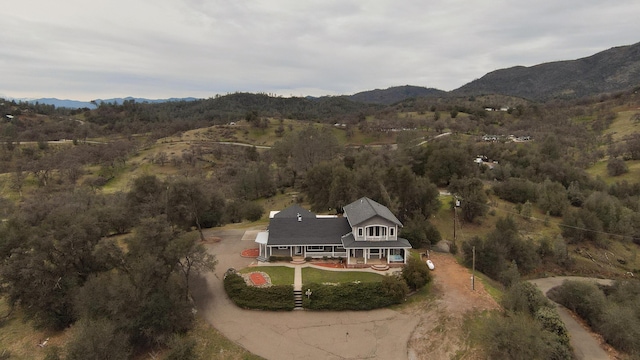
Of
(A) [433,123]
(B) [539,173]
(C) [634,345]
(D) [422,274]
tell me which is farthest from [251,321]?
(A) [433,123]

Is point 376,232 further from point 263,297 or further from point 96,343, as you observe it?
point 96,343

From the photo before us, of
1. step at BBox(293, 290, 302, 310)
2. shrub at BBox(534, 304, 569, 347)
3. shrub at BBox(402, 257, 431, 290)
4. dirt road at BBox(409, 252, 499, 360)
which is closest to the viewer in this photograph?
dirt road at BBox(409, 252, 499, 360)

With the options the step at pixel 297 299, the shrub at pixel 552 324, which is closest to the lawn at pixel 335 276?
the step at pixel 297 299

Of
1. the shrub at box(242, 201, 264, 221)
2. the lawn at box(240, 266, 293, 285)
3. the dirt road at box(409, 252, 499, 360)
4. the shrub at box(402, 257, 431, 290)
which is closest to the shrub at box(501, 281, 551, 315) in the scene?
the dirt road at box(409, 252, 499, 360)

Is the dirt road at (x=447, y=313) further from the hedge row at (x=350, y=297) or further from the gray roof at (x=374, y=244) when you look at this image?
the gray roof at (x=374, y=244)

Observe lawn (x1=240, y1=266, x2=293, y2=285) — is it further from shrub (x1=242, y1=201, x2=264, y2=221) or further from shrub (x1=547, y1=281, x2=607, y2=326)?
shrub (x1=547, y1=281, x2=607, y2=326)
